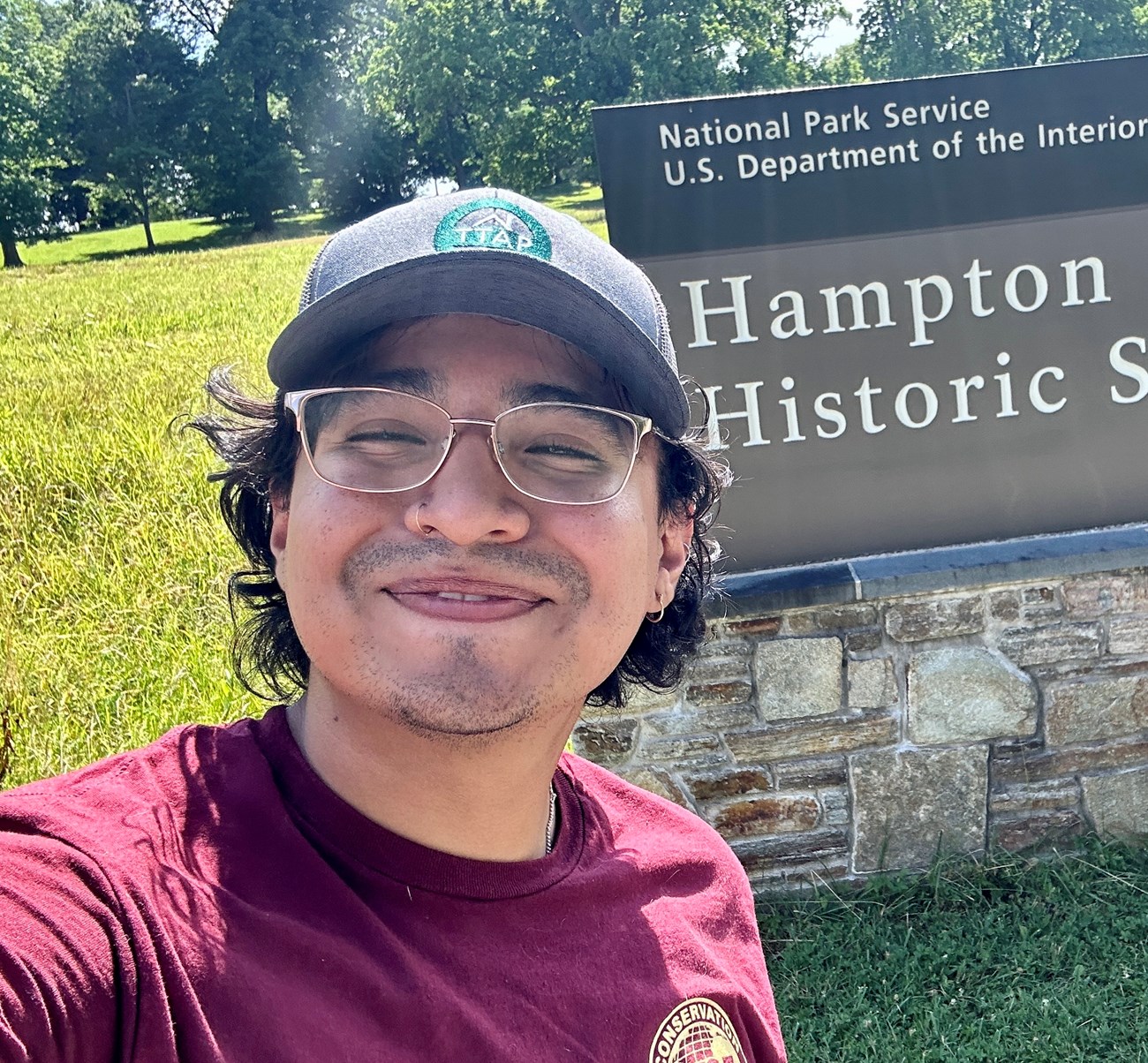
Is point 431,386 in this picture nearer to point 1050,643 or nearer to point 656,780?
point 656,780

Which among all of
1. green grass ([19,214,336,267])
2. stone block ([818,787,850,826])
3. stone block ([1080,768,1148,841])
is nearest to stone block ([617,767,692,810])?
stone block ([818,787,850,826])

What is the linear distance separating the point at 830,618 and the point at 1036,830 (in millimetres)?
857

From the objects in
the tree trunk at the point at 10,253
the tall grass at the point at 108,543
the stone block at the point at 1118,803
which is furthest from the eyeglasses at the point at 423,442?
the tree trunk at the point at 10,253

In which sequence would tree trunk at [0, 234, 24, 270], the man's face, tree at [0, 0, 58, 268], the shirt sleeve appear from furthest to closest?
tree at [0, 0, 58, 268] → tree trunk at [0, 234, 24, 270] → the man's face → the shirt sleeve

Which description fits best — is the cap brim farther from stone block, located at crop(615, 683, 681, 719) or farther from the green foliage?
the green foliage

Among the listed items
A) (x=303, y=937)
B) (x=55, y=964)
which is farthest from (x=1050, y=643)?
(x=55, y=964)

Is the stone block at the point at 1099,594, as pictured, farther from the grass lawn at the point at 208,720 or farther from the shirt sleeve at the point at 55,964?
the shirt sleeve at the point at 55,964

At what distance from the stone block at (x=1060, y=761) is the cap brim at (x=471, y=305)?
2.12 metres

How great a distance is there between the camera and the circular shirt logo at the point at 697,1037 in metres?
1.24

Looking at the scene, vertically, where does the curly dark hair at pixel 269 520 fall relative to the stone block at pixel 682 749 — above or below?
above

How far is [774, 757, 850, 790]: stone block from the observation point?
2896 millimetres

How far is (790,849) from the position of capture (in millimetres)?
2949

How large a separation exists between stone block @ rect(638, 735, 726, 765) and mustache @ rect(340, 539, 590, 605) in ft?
5.64

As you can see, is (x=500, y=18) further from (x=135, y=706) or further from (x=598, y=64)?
(x=135, y=706)
